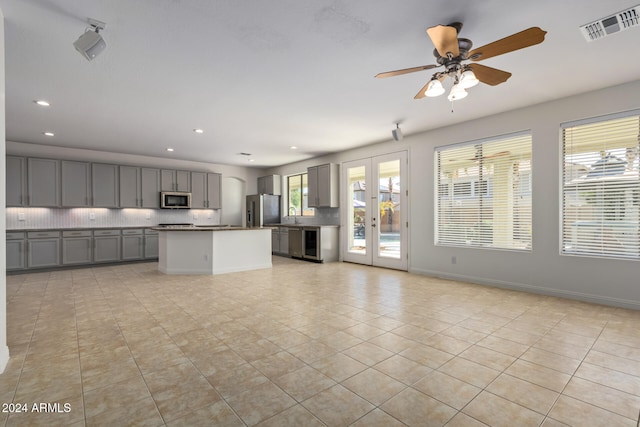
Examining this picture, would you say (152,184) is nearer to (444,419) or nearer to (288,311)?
(288,311)

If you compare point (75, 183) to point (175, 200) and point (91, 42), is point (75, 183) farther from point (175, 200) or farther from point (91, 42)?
point (91, 42)

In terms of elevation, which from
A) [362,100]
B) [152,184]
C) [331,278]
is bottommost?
[331,278]

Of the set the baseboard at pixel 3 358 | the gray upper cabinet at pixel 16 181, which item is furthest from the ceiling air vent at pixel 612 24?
the gray upper cabinet at pixel 16 181

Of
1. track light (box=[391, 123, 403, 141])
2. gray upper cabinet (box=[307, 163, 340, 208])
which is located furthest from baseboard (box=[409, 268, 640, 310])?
gray upper cabinet (box=[307, 163, 340, 208])

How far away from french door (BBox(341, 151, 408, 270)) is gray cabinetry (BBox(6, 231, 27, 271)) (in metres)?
6.55

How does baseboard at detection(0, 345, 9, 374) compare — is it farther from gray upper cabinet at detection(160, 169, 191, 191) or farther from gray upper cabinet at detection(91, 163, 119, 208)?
gray upper cabinet at detection(160, 169, 191, 191)

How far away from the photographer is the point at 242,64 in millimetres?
3146

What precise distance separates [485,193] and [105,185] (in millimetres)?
7950

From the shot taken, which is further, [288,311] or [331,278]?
[331,278]

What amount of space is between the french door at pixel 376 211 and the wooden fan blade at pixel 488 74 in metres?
3.45

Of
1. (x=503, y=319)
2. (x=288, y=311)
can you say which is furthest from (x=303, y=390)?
(x=503, y=319)

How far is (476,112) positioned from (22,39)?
17.5 feet

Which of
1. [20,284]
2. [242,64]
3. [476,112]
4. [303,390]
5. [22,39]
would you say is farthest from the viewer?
[20,284]

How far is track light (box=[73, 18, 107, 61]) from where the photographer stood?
7.50 feet
